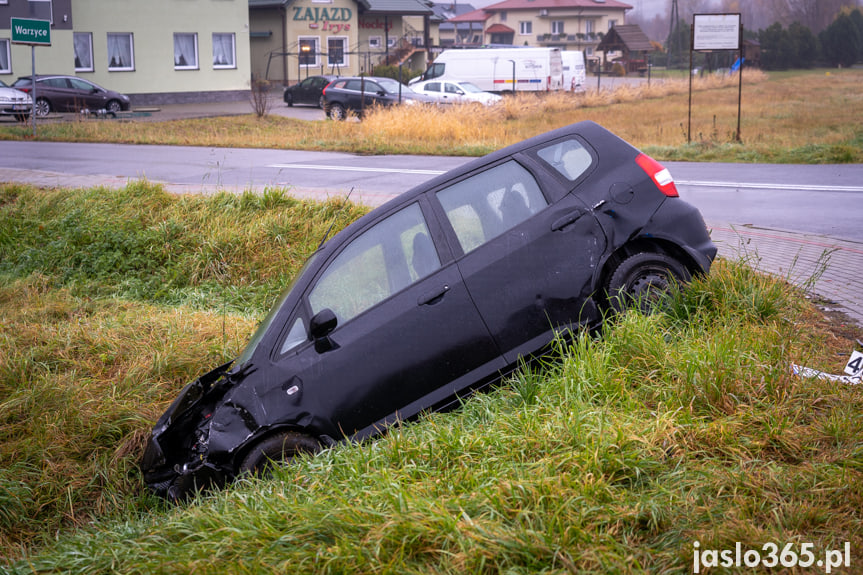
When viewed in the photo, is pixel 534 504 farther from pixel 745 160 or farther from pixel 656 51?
pixel 656 51

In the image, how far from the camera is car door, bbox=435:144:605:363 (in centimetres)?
495

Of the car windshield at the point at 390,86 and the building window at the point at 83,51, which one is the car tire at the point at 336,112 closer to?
the car windshield at the point at 390,86

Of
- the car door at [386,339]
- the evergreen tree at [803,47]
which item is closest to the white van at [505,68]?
the car door at [386,339]

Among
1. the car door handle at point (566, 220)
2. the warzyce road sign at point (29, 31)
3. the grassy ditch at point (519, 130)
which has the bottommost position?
the car door handle at point (566, 220)

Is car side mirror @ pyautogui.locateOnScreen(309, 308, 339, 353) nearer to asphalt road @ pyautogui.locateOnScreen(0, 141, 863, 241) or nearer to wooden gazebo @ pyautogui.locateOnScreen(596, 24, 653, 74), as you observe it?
asphalt road @ pyautogui.locateOnScreen(0, 141, 863, 241)

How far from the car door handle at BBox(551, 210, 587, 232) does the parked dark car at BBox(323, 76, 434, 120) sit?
83.0ft

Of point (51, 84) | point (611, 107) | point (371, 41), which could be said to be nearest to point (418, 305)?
point (51, 84)

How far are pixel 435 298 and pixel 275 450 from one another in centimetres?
124

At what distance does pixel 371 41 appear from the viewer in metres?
58.5

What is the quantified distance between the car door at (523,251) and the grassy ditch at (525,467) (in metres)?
0.26

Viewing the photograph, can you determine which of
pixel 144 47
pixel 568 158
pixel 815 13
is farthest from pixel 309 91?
pixel 815 13

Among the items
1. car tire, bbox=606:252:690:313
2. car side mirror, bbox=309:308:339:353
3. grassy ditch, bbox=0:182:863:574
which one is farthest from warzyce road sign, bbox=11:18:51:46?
car tire, bbox=606:252:690:313

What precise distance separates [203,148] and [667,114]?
18618 millimetres

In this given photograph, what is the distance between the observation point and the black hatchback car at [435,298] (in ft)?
15.5
